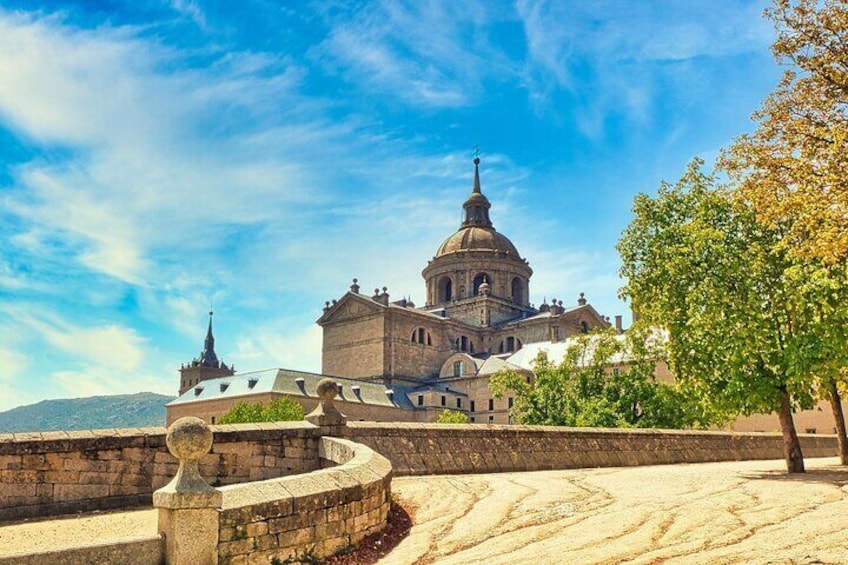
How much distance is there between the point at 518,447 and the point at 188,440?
1059cm

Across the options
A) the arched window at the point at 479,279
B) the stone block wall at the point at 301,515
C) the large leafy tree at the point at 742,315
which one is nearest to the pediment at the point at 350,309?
the arched window at the point at 479,279

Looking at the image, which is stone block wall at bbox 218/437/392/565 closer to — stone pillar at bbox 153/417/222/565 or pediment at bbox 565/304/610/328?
stone pillar at bbox 153/417/222/565

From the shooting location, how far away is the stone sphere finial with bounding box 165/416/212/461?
7.32 meters

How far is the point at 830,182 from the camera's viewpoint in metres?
12.3

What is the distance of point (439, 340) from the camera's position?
7975 centimetres

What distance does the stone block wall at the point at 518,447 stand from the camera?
14641mm

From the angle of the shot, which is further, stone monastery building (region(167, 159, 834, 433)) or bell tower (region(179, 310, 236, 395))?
bell tower (region(179, 310, 236, 395))

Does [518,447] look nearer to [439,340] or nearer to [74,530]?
[74,530]

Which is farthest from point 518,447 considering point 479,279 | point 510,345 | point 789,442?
point 479,279

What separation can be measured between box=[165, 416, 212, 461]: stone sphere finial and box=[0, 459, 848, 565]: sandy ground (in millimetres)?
824

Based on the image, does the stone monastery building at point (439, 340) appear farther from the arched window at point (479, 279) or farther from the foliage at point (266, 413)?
the foliage at point (266, 413)

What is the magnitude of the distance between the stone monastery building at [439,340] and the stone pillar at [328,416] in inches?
2018

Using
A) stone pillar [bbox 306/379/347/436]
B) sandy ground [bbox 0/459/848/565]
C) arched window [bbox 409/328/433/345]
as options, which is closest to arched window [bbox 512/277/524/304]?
arched window [bbox 409/328/433/345]

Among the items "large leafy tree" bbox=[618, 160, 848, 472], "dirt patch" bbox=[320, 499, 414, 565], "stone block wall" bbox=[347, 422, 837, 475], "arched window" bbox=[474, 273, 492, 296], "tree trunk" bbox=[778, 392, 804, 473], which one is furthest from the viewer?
"arched window" bbox=[474, 273, 492, 296]
